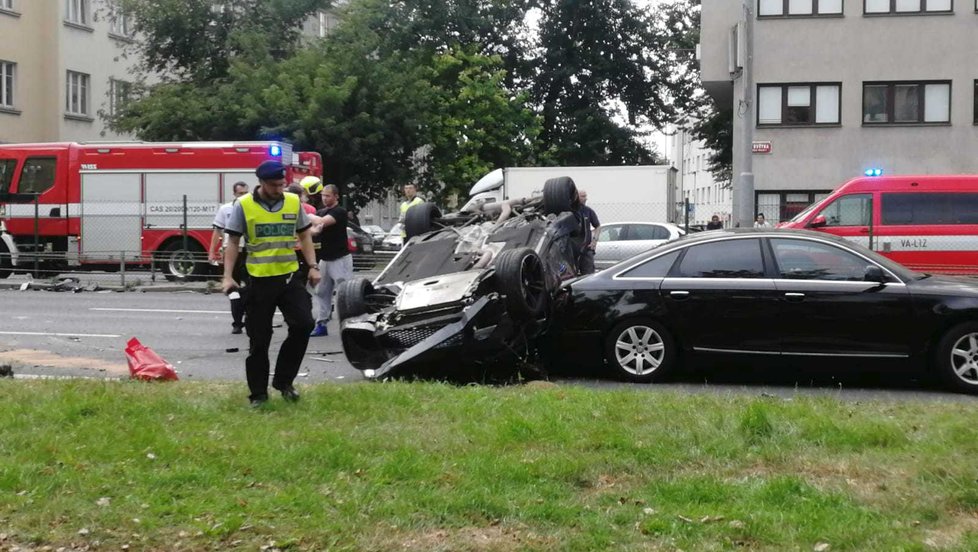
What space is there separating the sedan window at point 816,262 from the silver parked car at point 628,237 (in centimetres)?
1363

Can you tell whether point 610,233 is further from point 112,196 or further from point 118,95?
point 118,95

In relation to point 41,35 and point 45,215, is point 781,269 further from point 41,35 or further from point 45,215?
point 41,35

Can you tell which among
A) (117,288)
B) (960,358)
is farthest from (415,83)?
(960,358)

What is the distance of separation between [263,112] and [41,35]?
11.5 metres

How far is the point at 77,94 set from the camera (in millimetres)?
43906

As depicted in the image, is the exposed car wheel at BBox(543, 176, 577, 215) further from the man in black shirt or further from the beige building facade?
the beige building facade

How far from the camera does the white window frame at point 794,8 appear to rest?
3294 cm

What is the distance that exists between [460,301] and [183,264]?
15.3m

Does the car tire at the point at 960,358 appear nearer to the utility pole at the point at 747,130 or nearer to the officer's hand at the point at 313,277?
the officer's hand at the point at 313,277

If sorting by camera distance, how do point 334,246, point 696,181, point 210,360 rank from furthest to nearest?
point 696,181 → point 334,246 → point 210,360

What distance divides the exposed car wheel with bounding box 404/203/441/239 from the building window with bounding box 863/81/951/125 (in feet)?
75.4

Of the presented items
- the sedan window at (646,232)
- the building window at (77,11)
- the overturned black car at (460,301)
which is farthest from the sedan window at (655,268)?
the building window at (77,11)

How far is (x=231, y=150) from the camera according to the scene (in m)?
25.5

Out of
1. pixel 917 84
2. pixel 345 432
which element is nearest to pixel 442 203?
pixel 917 84
